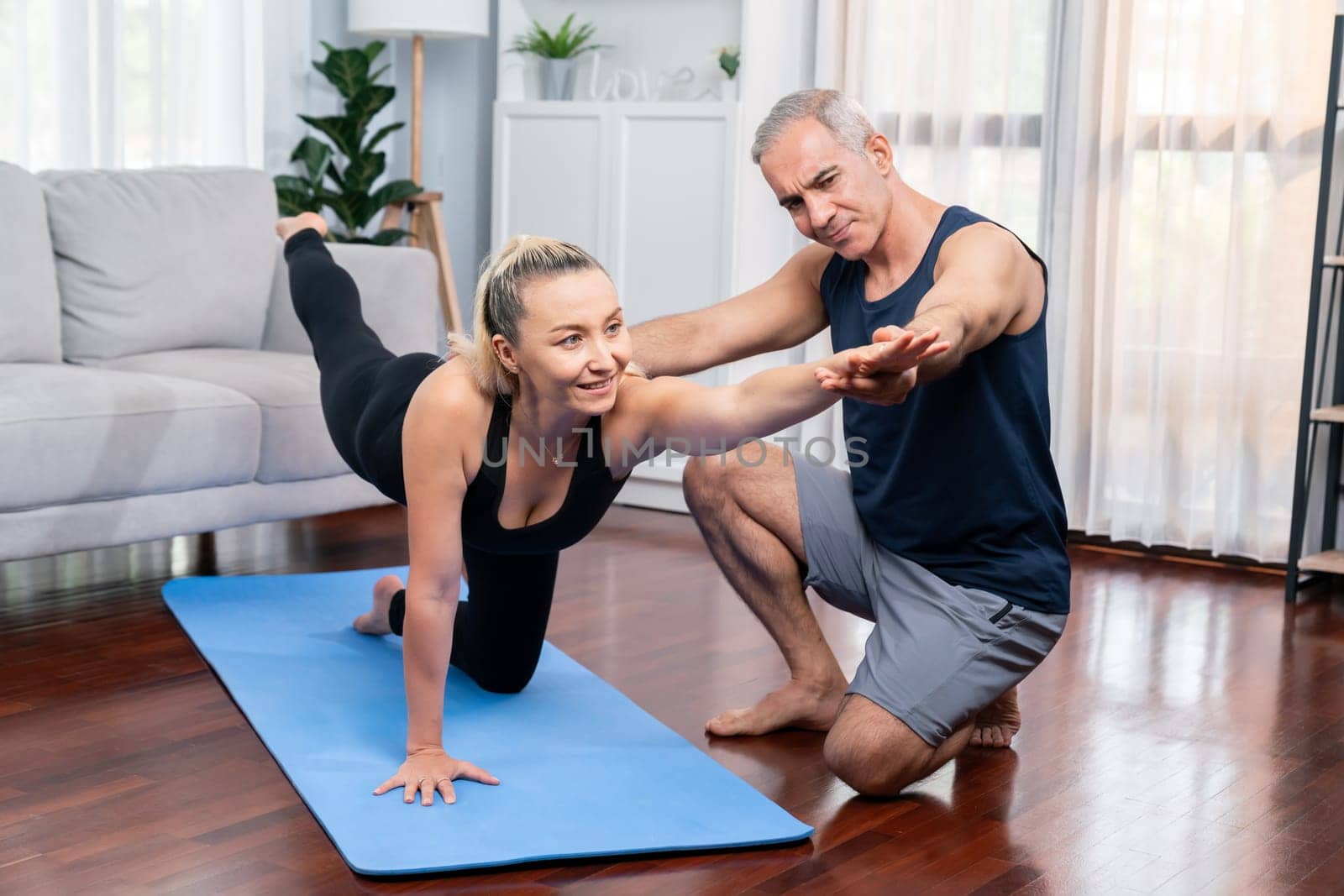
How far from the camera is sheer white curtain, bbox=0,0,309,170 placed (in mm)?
3957

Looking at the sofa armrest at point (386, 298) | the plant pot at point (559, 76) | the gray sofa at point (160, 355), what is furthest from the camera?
the plant pot at point (559, 76)

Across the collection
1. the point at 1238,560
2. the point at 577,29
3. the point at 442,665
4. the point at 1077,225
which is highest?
the point at 577,29

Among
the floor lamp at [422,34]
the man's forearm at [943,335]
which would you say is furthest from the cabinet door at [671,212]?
the man's forearm at [943,335]

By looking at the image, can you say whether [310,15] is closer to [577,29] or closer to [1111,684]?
[577,29]

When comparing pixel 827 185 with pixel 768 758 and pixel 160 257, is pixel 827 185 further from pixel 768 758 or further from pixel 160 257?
pixel 160 257

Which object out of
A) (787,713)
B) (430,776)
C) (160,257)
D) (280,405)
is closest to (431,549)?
(430,776)

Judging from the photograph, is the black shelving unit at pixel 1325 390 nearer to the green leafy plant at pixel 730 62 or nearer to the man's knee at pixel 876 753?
the green leafy plant at pixel 730 62

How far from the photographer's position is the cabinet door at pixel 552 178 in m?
4.29

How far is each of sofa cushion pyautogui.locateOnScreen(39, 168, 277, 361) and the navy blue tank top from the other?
197 centimetres

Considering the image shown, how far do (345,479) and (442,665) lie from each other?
142cm

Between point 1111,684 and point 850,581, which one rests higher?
point 850,581

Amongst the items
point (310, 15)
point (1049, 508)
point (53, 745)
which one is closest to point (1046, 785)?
point (1049, 508)

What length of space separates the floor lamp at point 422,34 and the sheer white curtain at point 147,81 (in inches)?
13.4

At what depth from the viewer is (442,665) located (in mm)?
1886
